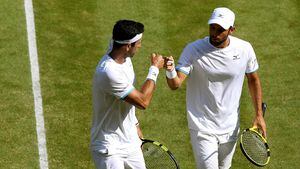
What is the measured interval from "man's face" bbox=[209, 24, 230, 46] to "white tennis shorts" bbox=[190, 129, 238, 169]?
1.31 metres

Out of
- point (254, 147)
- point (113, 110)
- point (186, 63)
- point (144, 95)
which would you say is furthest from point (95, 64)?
point (144, 95)

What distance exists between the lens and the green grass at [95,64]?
1313 centimetres

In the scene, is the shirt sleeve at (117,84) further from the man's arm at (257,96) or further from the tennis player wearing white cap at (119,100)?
the man's arm at (257,96)

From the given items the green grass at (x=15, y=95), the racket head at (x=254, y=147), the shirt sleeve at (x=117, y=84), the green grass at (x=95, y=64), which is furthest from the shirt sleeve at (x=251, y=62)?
the green grass at (x=15, y=95)

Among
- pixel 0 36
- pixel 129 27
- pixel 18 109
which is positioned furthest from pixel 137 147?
pixel 0 36

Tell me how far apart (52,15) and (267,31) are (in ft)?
15.1

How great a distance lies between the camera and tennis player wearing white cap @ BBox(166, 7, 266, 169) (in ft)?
34.5

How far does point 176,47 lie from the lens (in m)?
15.8

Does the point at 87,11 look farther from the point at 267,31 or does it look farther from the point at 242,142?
the point at 242,142

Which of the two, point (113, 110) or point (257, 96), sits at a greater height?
point (113, 110)

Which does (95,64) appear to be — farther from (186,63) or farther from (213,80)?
(213,80)

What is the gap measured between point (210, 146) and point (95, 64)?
16.6 feet

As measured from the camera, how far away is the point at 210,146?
10.7m

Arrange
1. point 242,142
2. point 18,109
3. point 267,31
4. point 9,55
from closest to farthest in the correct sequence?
point 242,142, point 18,109, point 9,55, point 267,31
